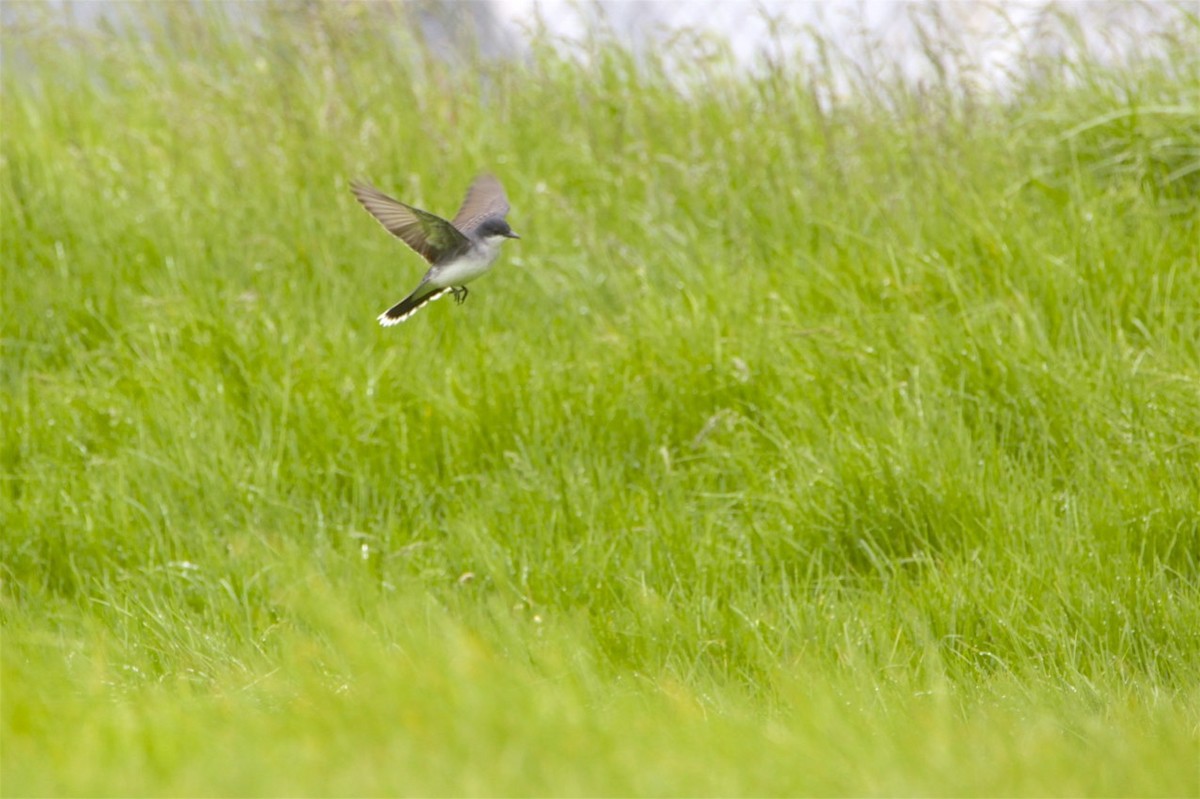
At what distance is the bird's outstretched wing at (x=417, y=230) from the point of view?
10.7ft

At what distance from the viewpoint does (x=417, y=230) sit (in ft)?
11.1

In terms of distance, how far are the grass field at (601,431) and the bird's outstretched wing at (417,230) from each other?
85 cm

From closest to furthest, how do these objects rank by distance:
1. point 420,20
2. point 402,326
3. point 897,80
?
point 402,326 → point 897,80 → point 420,20

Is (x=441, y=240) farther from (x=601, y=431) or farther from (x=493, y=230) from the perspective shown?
(x=601, y=431)

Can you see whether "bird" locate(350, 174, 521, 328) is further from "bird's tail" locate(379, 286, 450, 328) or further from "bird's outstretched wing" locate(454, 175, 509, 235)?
"bird's outstretched wing" locate(454, 175, 509, 235)

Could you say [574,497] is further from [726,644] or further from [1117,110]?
[1117,110]

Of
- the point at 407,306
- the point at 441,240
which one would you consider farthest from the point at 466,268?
the point at 407,306

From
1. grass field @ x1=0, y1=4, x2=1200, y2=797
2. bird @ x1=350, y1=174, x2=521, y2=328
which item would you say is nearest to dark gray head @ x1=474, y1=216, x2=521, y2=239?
bird @ x1=350, y1=174, x2=521, y2=328

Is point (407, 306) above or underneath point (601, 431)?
above

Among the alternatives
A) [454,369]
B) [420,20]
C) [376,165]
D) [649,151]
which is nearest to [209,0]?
[420,20]

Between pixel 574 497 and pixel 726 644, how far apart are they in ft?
2.69

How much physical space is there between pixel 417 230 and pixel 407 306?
325 millimetres

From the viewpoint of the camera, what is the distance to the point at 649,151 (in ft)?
20.0

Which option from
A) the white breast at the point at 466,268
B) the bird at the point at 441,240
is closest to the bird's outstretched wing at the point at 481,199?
the bird at the point at 441,240
